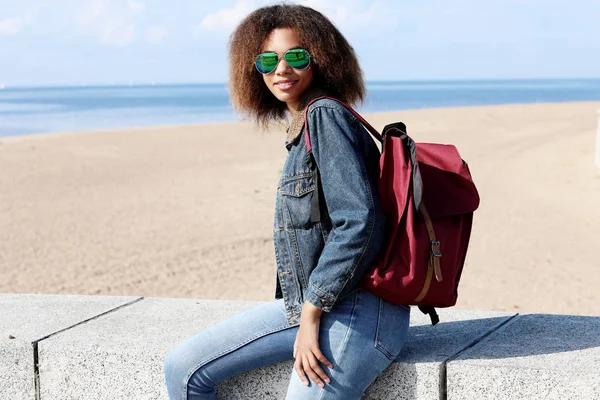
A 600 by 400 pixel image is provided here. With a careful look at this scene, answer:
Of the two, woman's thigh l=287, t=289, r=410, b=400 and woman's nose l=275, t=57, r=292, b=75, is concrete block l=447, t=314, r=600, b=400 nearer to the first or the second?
woman's thigh l=287, t=289, r=410, b=400

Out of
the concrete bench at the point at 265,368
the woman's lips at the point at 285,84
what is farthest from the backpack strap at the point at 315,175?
the concrete bench at the point at 265,368

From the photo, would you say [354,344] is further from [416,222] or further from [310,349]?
[416,222]

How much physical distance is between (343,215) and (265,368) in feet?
2.41

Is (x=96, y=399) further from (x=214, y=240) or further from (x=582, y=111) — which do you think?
(x=582, y=111)

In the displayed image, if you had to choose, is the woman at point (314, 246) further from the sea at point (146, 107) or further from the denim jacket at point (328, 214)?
the sea at point (146, 107)

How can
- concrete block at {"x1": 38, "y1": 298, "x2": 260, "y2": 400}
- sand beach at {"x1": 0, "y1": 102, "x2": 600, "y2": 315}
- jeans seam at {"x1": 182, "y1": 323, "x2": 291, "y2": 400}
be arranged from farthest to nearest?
1. sand beach at {"x1": 0, "y1": 102, "x2": 600, "y2": 315}
2. concrete block at {"x1": 38, "y1": 298, "x2": 260, "y2": 400}
3. jeans seam at {"x1": 182, "y1": 323, "x2": 291, "y2": 400}

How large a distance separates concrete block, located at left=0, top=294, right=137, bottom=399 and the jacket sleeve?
4.38 feet

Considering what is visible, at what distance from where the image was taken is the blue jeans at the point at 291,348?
2.46 m

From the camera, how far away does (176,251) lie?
9523 millimetres

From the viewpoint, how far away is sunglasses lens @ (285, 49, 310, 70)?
2697 millimetres

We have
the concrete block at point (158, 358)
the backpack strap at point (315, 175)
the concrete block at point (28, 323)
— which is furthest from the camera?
the concrete block at point (28, 323)

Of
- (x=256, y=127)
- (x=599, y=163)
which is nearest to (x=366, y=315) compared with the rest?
(x=256, y=127)

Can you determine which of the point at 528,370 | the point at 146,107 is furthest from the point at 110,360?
the point at 146,107

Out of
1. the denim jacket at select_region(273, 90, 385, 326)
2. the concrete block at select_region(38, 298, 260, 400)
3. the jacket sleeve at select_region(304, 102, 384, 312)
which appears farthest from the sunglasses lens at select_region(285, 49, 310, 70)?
the concrete block at select_region(38, 298, 260, 400)
